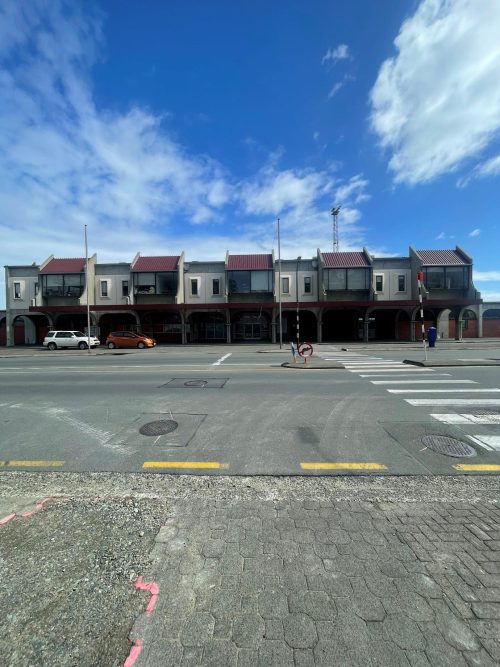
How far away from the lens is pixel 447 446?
16.1ft

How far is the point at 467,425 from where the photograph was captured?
5785 mm

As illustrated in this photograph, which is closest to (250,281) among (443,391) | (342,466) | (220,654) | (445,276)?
(445,276)

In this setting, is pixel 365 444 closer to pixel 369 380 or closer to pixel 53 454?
pixel 53 454

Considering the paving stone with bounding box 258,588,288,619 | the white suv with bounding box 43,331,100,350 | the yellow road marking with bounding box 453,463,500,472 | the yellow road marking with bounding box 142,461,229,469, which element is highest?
the white suv with bounding box 43,331,100,350

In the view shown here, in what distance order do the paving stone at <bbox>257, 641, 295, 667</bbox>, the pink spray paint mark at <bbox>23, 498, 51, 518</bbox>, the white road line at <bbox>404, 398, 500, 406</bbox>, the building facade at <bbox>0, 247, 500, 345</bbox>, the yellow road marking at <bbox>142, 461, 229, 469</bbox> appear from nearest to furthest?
1. the paving stone at <bbox>257, 641, 295, 667</bbox>
2. the pink spray paint mark at <bbox>23, 498, 51, 518</bbox>
3. the yellow road marking at <bbox>142, 461, 229, 469</bbox>
4. the white road line at <bbox>404, 398, 500, 406</bbox>
5. the building facade at <bbox>0, 247, 500, 345</bbox>

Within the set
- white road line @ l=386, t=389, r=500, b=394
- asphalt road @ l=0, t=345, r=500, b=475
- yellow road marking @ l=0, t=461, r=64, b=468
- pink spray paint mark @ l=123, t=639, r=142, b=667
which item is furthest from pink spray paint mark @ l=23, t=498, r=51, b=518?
white road line @ l=386, t=389, r=500, b=394

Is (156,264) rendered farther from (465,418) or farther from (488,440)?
(488,440)

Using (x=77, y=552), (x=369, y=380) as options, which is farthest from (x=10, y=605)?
(x=369, y=380)

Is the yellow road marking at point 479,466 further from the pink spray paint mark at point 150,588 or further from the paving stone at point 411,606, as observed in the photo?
the pink spray paint mark at point 150,588

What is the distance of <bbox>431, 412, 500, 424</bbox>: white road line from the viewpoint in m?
5.95

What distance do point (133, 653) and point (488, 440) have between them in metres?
5.50

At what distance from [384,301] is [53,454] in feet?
98.0

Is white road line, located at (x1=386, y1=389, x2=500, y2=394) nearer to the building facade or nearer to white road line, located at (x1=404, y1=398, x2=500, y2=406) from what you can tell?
white road line, located at (x1=404, y1=398, x2=500, y2=406)

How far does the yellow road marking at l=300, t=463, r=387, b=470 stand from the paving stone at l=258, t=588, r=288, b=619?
2.13 metres
